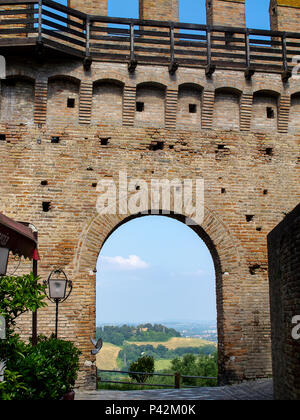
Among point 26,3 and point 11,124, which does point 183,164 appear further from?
point 26,3

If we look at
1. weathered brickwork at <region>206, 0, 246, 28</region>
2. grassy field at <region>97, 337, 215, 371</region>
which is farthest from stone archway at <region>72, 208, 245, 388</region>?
grassy field at <region>97, 337, 215, 371</region>

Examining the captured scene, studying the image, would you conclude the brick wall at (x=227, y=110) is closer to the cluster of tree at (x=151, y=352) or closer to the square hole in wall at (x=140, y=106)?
the square hole in wall at (x=140, y=106)

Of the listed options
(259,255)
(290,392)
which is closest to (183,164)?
(259,255)

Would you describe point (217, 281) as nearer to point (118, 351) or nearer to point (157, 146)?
point (157, 146)

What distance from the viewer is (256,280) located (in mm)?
12070

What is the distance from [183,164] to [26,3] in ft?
17.9

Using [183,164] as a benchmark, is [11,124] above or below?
above

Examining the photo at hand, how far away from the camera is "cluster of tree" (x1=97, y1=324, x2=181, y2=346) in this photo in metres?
75.6

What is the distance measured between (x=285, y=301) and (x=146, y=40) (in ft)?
25.7

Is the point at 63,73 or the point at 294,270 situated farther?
the point at 63,73

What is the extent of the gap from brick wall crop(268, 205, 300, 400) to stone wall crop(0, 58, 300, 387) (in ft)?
11.8

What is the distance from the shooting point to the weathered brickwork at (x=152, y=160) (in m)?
11.5

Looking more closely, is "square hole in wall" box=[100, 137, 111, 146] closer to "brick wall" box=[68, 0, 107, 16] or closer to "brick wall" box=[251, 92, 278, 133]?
"brick wall" box=[68, 0, 107, 16]
